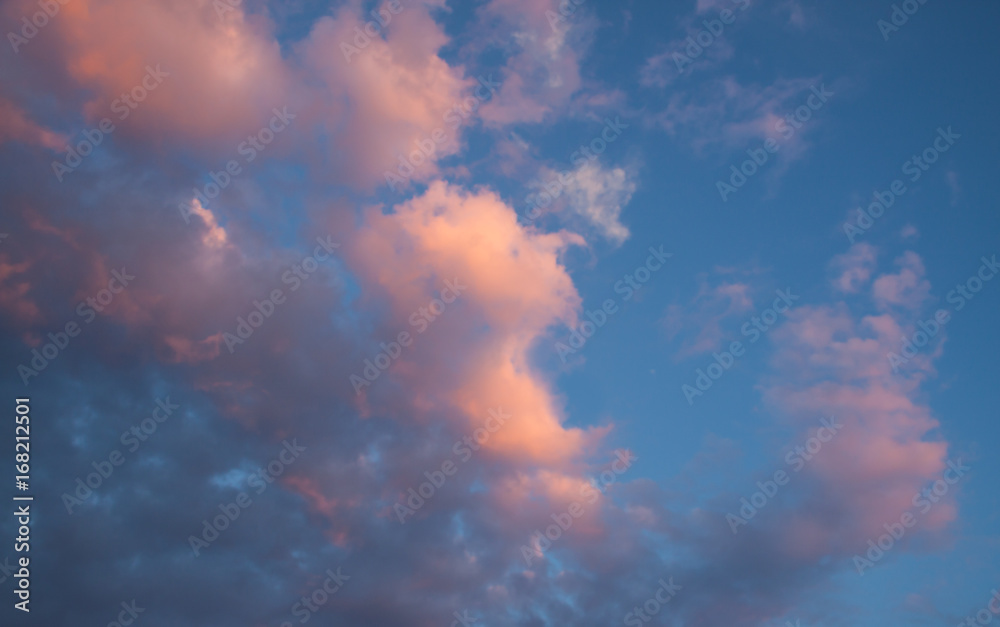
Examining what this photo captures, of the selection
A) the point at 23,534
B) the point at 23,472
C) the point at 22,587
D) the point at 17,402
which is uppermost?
the point at 17,402

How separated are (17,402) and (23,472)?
18.8 feet

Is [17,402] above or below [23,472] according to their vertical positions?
above

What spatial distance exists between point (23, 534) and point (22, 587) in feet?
13.5

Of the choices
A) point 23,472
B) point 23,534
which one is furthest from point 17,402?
point 23,534

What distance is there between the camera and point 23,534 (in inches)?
1891

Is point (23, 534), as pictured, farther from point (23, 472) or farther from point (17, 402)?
point (17, 402)

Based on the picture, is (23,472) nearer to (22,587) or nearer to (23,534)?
(23,534)

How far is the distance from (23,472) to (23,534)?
519 cm

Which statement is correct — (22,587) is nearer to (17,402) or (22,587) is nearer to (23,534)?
(23,534)

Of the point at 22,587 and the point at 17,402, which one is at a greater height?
the point at 17,402

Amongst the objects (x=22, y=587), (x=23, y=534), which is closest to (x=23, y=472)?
(x=23, y=534)

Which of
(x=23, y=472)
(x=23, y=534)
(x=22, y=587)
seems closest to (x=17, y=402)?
(x=23, y=472)

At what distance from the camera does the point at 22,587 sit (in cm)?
4753

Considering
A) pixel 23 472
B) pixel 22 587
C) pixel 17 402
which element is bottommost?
pixel 22 587
